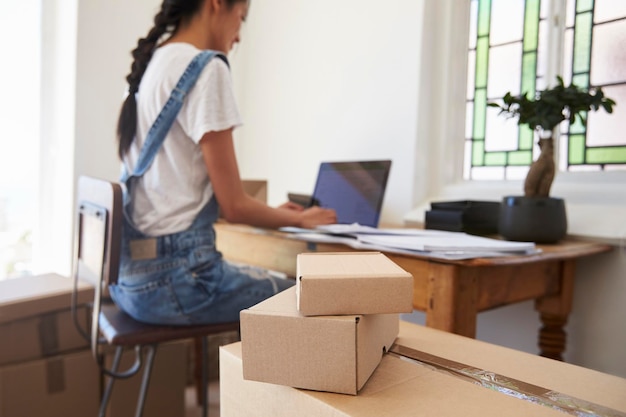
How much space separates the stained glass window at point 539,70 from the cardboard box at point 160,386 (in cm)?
113

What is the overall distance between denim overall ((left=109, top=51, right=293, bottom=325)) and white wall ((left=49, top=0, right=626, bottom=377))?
30.4 inches

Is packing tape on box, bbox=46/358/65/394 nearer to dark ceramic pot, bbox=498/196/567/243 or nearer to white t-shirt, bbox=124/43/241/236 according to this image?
white t-shirt, bbox=124/43/241/236

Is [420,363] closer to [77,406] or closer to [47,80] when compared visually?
[77,406]

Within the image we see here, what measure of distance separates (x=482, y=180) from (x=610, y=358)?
608 millimetres

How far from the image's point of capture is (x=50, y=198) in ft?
7.04

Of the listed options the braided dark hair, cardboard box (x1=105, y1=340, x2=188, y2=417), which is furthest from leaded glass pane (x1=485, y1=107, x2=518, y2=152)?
cardboard box (x1=105, y1=340, x2=188, y2=417)

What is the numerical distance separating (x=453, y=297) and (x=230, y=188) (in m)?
0.52

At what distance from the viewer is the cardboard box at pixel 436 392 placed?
47cm

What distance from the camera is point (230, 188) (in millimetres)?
1153

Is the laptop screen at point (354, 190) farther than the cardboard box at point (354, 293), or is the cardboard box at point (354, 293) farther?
the laptop screen at point (354, 190)

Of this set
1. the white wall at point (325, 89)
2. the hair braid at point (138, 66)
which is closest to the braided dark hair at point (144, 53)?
the hair braid at point (138, 66)

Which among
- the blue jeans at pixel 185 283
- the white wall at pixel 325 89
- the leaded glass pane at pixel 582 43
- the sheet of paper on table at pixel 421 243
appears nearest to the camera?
the sheet of paper on table at pixel 421 243

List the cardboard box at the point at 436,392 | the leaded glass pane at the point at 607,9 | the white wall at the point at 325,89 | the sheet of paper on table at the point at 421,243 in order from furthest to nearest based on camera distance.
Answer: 1. the white wall at the point at 325,89
2. the leaded glass pane at the point at 607,9
3. the sheet of paper on table at the point at 421,243
4. the cardboard box at the point at 436,392

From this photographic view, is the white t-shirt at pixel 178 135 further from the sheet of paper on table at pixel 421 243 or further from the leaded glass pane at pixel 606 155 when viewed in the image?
the leaded glass pane at pixel 606 155
